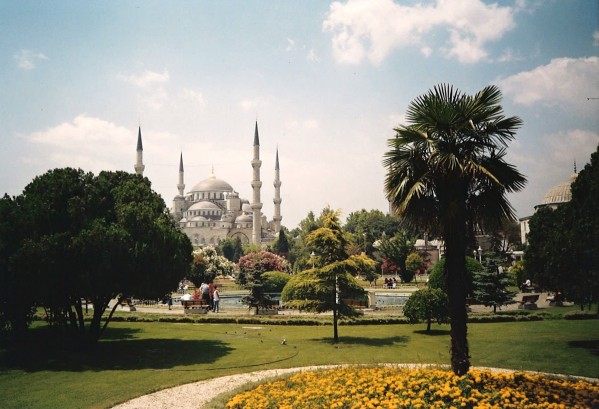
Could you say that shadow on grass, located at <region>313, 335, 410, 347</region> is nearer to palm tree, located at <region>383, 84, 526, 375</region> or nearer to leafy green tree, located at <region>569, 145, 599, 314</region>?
leafy green tree, located at <region>569, 145, 599, 314</region>

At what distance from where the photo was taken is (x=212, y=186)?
461ft

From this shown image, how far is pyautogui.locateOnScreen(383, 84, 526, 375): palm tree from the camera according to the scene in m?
9.19

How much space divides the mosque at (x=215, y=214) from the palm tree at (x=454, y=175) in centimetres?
10286

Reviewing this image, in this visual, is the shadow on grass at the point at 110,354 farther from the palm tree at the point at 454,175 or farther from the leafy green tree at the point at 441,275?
the leafy green tree at the point at 441,275

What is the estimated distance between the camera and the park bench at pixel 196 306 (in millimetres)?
27094

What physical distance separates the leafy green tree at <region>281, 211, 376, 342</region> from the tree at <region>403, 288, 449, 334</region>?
260 cm

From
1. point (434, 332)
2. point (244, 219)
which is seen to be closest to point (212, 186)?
point (244, 219)

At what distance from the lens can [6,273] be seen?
14.3 metres

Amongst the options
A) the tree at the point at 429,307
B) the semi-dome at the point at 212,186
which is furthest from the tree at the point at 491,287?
the semi-dome at the point at 212,186

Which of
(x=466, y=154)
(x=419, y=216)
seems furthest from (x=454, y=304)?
(x=466, y=154)

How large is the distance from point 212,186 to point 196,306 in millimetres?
114649

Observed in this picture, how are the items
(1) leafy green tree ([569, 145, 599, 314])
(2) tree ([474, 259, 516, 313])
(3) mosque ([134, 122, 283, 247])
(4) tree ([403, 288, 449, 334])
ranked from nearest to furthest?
(1) leafy green tree ([569, 145, 599, 314])
(4) tree ([403, 288, 449, 334])
(2) tree ([474, 259, 516, 313])
(3) mosque ([134, 122, 283, 247])

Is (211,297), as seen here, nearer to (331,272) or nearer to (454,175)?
(331,272)

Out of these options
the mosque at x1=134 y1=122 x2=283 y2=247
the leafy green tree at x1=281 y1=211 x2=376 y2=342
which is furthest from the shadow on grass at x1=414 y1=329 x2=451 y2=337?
the mosque at x1=134 y1=122 x2=283 y2=247
